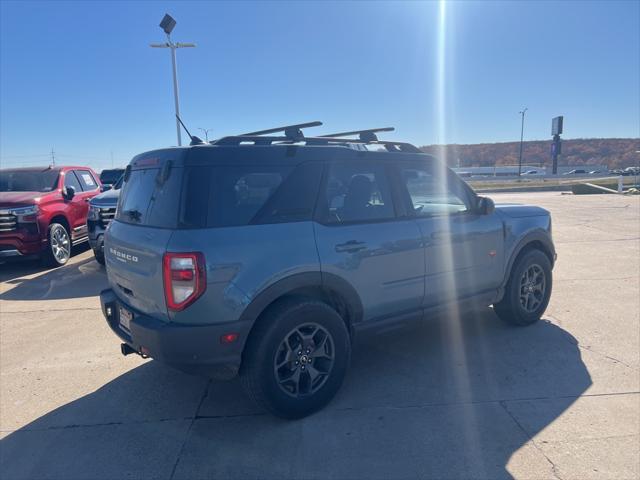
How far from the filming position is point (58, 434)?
3.07 metres

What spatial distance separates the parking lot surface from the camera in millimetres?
2688

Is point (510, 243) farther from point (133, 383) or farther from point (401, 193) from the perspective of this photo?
point (133, 383)

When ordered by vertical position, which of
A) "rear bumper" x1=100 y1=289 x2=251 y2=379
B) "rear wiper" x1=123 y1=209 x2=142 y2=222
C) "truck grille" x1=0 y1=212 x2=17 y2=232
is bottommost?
"rear bumper" x1=100 y1=289 x2=251 y2=379

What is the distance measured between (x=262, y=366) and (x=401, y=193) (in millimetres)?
1809

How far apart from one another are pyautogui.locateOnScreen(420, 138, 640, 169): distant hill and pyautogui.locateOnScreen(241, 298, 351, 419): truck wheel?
110092mm

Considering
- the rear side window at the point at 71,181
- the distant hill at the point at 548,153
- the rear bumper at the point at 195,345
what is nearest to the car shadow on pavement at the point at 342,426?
the rear bumper at the point at 195,345

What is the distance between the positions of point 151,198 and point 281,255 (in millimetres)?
1024

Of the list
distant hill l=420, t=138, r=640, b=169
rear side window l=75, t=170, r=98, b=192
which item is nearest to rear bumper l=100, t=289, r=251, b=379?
rear side window l=75, t=170, r=98, b=192

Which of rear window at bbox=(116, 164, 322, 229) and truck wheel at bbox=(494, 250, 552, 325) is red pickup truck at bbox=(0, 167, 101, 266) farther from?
truck wheel at bbox=(494, 250, 552, 325)

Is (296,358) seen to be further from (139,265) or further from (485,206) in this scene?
(485,206)

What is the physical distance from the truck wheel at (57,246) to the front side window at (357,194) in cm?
674

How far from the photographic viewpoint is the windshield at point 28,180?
28.3 ft

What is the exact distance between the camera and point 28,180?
8.74 meters

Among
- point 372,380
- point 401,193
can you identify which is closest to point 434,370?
point 372,380
